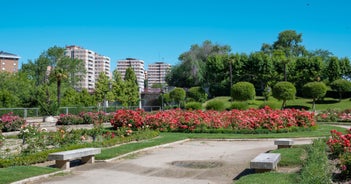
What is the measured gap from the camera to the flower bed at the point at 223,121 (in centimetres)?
2022

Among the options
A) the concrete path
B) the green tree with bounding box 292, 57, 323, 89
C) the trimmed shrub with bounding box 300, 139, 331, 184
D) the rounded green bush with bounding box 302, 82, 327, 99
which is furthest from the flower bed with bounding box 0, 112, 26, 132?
the green tree with bounding box 292, 57, 323, 89

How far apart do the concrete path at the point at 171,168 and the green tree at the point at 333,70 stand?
171ft

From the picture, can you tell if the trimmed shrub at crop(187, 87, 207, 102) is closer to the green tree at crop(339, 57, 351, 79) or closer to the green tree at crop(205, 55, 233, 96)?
the green tree at crop(205, 55, 233, 96)

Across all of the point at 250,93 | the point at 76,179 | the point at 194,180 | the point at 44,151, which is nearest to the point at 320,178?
the point at 194,180

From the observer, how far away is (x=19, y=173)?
8352 mm

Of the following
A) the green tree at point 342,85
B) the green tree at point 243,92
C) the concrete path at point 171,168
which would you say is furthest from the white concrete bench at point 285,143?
the green tree at point 342,85

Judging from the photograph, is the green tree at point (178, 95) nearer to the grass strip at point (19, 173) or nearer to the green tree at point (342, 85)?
the green tree at point (342, 85)

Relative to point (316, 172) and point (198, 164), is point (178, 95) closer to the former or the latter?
point (198, 164)

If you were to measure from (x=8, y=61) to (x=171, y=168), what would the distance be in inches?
5363

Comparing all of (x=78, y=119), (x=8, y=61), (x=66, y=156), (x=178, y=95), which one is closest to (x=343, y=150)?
(x=66, y=156)

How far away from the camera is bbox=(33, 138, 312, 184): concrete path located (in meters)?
8.47

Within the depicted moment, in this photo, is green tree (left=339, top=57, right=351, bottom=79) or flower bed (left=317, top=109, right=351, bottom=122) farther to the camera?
green tree (left=339, top=57, right=351, bottom=79)

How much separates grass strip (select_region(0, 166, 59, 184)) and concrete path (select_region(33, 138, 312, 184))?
14.2 inches

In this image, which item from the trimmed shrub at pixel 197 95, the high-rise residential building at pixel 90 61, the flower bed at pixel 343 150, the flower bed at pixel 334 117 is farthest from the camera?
the high-rise residential building at pixel 90 61
